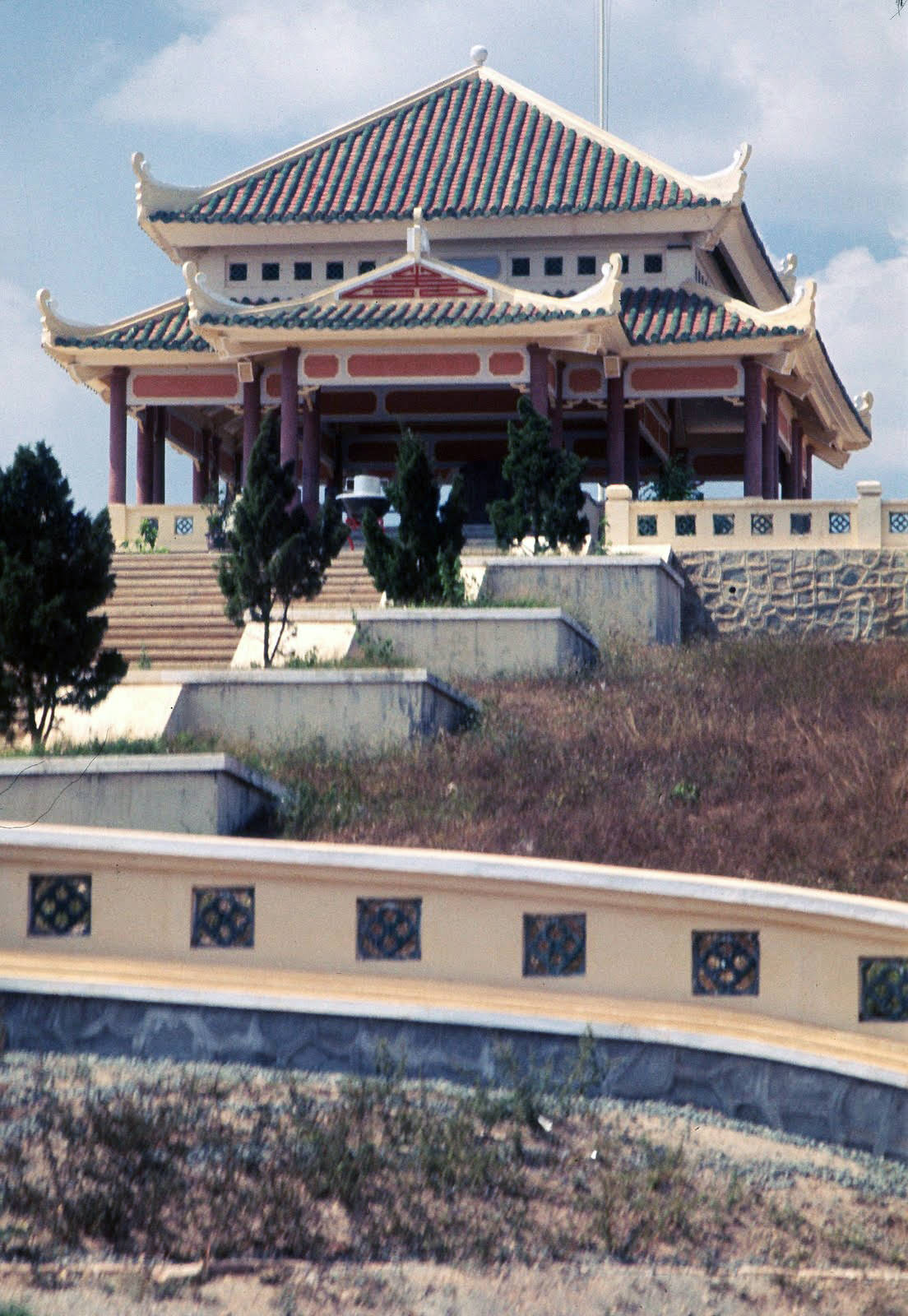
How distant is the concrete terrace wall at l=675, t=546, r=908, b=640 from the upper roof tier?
7.96 metres

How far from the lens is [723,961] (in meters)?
10.6

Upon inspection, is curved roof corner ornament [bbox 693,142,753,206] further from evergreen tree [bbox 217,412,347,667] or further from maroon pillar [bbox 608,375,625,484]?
evergreen tree [bbox 217,412,347,667]

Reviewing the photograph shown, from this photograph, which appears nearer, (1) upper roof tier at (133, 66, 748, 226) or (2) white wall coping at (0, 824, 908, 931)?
(2) white wall coping at (0, 824, 908, 931)

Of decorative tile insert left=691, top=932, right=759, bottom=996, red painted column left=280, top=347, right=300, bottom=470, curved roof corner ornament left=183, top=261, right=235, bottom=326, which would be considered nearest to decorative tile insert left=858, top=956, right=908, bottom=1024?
decorative tile insert left=691, top=932, right=759, bottom=996

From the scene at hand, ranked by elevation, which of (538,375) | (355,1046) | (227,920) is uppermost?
(538,375)

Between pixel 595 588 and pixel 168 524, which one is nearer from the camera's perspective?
pixel 595 588

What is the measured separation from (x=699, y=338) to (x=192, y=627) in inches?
419

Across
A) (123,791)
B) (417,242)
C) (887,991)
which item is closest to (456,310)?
(417,242)

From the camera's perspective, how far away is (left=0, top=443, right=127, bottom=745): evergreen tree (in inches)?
563

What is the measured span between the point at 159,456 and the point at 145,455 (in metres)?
0.28

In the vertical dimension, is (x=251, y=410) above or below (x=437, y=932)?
above

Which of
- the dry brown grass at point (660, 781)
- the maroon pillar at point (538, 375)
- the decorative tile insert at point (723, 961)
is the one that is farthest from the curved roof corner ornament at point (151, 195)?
the decorative tile insert at point (723, 961)

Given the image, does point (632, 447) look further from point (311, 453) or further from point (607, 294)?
point (311, 453)

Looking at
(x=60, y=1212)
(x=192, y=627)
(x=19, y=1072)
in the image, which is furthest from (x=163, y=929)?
(x=192, y=627)
